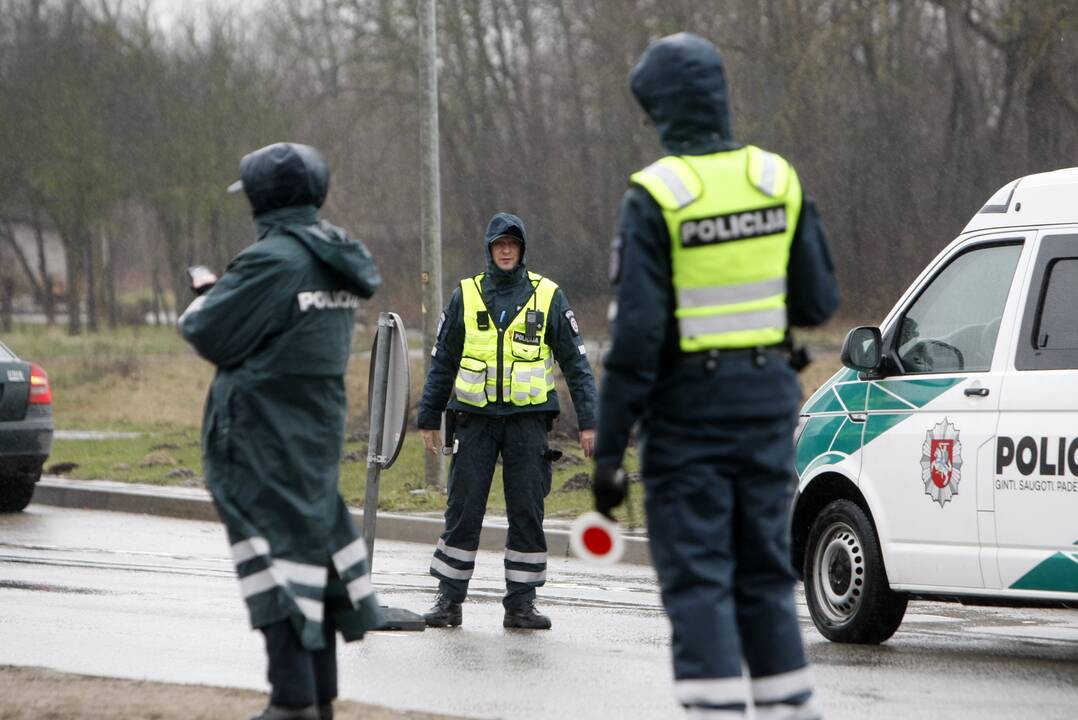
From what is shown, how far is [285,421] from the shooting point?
5348mm

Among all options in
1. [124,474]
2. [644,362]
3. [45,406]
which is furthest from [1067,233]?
[124,474]

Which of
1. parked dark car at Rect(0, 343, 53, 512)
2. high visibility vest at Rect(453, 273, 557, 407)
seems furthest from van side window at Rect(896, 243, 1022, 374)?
parked dark car at Rect(0, 343, 53, 512)

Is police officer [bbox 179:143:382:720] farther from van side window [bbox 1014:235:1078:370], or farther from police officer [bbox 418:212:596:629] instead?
van side window [bbox 1014:235:1078:370]

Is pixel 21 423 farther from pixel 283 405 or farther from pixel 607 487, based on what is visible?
pixel 607 487

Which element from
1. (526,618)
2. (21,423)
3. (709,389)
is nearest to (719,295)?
(709,389)

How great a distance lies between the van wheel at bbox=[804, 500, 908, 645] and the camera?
26.9 ft

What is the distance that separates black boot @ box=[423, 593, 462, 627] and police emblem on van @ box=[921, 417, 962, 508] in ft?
7.63

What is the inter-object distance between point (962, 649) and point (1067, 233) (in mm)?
2011

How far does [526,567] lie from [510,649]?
2.66 feet

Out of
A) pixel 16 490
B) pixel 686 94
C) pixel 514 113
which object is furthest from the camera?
pixel 514 113

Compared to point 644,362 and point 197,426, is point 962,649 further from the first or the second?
point 197,426

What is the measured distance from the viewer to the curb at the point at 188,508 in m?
12.8

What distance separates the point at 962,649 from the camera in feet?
27.5

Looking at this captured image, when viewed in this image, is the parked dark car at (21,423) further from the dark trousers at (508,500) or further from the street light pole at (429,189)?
the dark trousers at (508,500)
